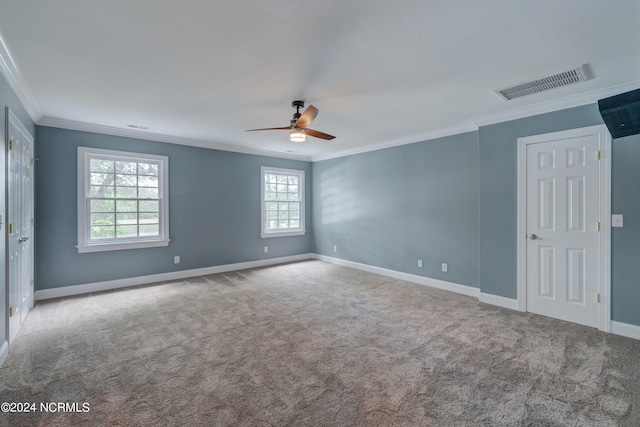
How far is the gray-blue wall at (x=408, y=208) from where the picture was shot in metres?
4.42

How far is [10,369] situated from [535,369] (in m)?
4.30

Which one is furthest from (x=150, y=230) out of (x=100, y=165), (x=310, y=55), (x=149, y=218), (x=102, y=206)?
(x=310, y=55)

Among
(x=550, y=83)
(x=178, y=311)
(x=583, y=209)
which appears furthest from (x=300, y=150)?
(x=583, y=209)

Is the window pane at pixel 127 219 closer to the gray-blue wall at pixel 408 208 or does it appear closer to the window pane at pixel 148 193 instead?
the window pane at pixel 148 193

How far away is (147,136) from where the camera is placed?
193 inches

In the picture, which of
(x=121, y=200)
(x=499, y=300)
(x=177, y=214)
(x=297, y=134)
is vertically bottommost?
(x=499, y=300)

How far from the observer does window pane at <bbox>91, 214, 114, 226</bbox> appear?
14.9 ft

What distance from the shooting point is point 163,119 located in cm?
411

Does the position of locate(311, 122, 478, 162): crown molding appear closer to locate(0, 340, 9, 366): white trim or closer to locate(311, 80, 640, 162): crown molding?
locate(311, 80, 640, 162): crown molding

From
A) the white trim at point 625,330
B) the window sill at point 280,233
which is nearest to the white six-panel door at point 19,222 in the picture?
the window sill at point 280,233

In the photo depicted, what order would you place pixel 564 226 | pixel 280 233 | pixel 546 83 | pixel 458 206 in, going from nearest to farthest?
pixel 546 83, pixel 564 226, pixel 458 206, pixel 280 233

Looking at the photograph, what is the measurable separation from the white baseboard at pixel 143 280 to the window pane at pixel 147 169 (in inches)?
70.5

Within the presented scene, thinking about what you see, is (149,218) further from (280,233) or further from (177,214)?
(280,233)

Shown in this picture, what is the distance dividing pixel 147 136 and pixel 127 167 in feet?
2.03
